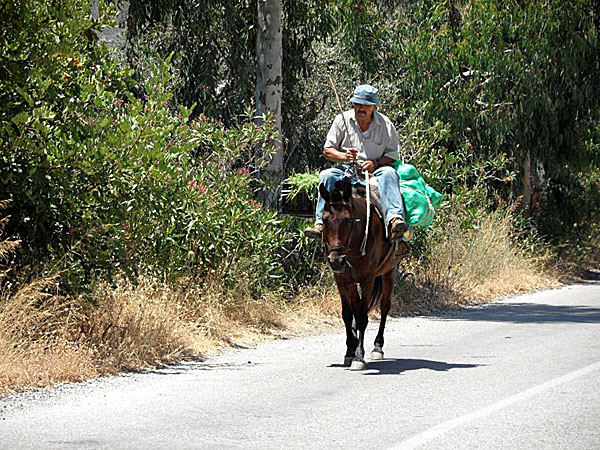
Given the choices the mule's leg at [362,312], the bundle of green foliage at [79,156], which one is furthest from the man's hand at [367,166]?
the bundle of green foliage at [79,156]

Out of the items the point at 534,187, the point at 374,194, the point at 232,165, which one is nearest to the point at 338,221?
the point at 374,194

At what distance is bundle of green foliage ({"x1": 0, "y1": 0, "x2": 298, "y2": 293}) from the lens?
11.1 meters

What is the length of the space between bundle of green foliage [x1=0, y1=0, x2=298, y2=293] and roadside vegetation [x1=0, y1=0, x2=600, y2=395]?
0.02 meters

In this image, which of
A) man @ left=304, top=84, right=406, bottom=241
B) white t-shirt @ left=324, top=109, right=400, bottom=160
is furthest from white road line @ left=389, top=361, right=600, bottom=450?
white t-shirt @ left=324, top=109, right=400, bottom=160

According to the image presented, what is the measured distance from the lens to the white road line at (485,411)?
765 cm

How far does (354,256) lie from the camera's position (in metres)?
11.7

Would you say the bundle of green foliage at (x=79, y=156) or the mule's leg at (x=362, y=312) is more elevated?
the bundle of green foliage at (x=79, y=156)

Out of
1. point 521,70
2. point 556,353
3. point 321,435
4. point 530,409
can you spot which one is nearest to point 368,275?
point 556,353

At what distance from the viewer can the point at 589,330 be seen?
15023mm

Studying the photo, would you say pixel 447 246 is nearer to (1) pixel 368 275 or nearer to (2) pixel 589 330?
(2) pixel 589 330

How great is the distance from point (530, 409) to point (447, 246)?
12.0 metres

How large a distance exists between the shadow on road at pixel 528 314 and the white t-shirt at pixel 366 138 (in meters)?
5.19

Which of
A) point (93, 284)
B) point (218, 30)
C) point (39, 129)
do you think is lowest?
point (93, 284)

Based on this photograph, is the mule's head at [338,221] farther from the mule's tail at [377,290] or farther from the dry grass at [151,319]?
the dry grass at [151,319]
